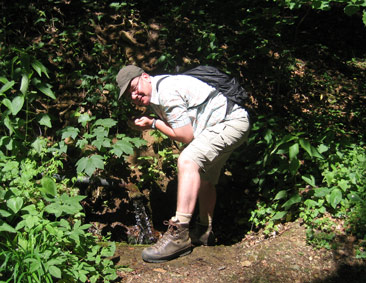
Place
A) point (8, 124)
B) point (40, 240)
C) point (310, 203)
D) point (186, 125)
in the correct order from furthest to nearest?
point (310, 203) < point (8, 124) < point (186, 125) < point (40, 240)

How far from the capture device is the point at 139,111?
16.0 ft

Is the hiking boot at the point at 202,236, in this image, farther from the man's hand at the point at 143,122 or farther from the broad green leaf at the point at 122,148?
the man's hand at the point at 143,122

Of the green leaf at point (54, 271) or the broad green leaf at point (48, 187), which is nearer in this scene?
the green leaf at point (54, 271)

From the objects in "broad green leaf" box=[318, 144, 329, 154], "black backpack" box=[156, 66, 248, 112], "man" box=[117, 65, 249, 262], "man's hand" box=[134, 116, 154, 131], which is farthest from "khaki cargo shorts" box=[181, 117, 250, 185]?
"broad green leaf" box=[318, 144, 329, 154]

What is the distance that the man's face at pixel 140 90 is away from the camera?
132 inches

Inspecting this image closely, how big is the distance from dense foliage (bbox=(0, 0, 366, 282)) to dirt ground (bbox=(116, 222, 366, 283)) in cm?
14

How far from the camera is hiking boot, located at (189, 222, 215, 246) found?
12.8 feet

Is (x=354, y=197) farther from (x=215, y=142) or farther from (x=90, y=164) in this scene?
(x=90, y=164)

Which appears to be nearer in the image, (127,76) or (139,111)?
(127,76)

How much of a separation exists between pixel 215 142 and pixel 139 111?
1786 mm

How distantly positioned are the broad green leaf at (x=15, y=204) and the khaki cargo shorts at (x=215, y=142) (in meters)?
1.37

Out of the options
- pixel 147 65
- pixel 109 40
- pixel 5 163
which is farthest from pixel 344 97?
pixel 5 163


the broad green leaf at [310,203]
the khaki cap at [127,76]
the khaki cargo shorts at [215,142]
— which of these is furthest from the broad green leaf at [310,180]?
the khaki cap at [127,76]

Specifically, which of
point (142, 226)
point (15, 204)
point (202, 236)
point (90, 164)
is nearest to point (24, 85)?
point (90, 164)
